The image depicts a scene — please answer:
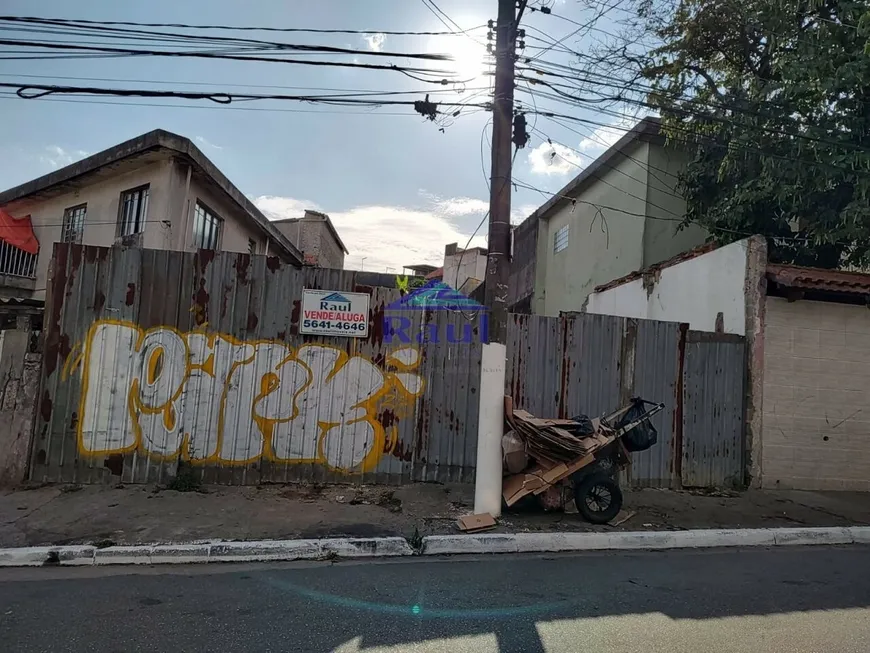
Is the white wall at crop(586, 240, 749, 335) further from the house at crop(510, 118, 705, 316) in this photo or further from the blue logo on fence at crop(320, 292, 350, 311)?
the blue logo on fence at crop(320, 292, 350, 311)

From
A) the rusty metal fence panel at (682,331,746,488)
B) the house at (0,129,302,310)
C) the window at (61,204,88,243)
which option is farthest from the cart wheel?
the window at (61,204,88,243)

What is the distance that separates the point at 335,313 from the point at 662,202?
33.2 ft

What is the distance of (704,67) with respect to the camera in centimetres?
1245

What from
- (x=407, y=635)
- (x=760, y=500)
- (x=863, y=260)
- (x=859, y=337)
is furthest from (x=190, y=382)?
(x=863, y=260)

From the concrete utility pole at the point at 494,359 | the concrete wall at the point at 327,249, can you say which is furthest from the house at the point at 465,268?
the concrete utility pole at the point at 494,359

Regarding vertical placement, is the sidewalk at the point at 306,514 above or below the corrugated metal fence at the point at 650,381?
below

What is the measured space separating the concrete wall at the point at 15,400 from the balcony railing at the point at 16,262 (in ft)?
25.9

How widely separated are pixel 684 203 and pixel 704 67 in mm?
3157

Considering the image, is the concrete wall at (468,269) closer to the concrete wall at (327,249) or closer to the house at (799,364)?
the concrete wall at (327,249)

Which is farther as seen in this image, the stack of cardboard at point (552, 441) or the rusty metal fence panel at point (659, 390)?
the rusty metal fence panel at point (659, 390)

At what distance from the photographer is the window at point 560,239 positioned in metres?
18.9

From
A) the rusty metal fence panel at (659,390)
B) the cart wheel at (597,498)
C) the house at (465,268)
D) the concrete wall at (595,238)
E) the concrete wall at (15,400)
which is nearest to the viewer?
the cart wheel at (597,498)

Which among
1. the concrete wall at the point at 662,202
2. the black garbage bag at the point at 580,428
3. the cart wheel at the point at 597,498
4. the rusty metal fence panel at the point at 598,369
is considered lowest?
the cart wheel at the point at 597,498

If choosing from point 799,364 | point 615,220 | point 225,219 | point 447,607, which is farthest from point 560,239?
point 447,607
